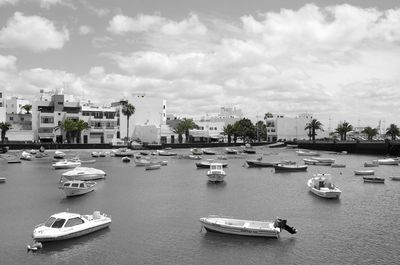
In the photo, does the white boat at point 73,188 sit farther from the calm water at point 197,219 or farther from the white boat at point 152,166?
the white boat at point 152,166

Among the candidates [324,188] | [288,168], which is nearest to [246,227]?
[324,188]

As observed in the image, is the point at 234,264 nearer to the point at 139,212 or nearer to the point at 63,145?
the point at 139,212

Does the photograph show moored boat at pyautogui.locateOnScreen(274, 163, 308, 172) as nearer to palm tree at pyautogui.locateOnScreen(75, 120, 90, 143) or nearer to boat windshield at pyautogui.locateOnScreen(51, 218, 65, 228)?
boat windshield at pyautogui.locateOnScreen(51, 218, 65, 228)

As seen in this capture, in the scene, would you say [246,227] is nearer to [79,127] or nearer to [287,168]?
[287,168]

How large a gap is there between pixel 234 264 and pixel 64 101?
167 metres

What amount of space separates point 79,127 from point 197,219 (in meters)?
137

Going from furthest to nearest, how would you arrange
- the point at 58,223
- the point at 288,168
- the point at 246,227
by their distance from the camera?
the point at 288,168 → the point at 246,227 → the point at 58,223

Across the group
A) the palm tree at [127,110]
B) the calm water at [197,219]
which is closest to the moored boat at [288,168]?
the calm water at [197,219]

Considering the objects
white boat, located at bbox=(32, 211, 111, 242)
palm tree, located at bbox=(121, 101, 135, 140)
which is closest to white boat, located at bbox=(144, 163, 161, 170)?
white boat, located at bbox=(32, 211, 111, 242)

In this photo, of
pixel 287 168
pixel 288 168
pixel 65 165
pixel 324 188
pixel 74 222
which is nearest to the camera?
pixel 74 222

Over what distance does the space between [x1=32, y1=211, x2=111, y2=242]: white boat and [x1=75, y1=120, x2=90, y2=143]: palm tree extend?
13881 cm

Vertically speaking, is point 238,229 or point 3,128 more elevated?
point 3,128

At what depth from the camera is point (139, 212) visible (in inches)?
2261

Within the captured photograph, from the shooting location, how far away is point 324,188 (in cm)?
6944
